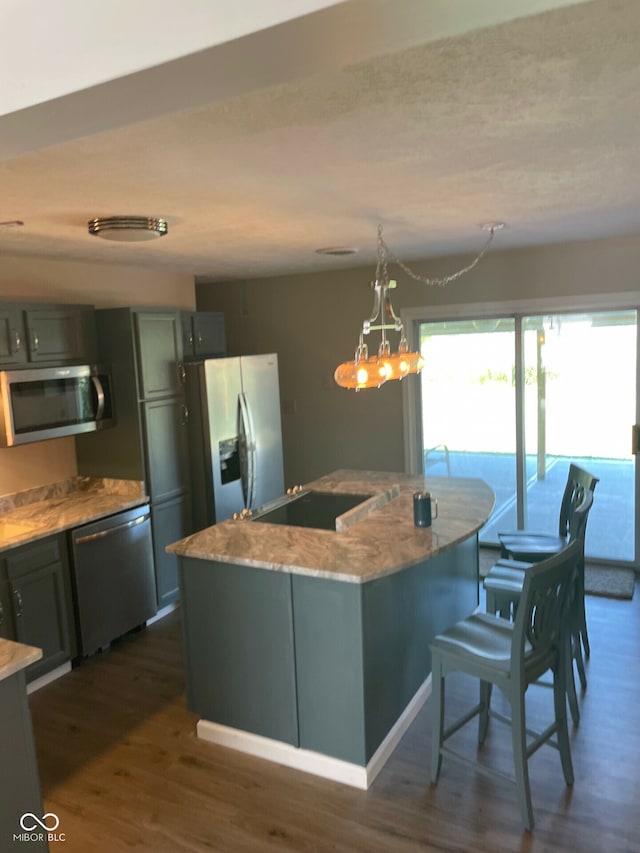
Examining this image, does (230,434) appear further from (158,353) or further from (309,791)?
(309,791)

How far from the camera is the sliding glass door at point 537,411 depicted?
4863 mm

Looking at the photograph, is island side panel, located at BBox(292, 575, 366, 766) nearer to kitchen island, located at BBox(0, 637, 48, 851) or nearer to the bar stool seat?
the bar stool seat

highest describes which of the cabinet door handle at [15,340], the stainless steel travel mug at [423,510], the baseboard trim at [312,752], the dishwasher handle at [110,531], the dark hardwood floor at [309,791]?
the cabinet door handle at [15,340]

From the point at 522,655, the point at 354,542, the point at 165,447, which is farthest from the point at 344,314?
the point at 522,655

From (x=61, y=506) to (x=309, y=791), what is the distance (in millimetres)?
2288

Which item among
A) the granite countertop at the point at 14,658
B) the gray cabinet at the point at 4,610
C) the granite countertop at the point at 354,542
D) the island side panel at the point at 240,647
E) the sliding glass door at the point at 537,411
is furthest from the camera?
the sliding glass door at the point at 537,411

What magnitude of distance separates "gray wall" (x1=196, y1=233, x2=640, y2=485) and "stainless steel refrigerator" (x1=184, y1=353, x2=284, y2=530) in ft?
2.58

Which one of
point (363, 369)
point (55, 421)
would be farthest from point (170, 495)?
point (363, 369)

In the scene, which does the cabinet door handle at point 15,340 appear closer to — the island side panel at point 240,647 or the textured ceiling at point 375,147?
the textured ceiling at point 375,147

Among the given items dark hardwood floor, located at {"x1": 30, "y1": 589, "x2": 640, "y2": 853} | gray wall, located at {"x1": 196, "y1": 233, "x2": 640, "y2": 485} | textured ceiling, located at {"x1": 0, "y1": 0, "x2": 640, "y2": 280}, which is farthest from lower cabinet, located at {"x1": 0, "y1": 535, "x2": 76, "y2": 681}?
gray wall, located at {"x1": 196, "y1": 233, "x2": 640, "y2": 485}

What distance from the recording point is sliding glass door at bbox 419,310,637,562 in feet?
16.0

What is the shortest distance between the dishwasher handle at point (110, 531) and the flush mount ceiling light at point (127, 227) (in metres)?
1.72

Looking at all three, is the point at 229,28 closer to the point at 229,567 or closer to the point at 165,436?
the point at 229,567

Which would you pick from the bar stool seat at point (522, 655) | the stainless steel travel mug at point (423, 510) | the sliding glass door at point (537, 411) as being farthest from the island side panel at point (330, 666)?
the sliding glass door at point (537, 411)
